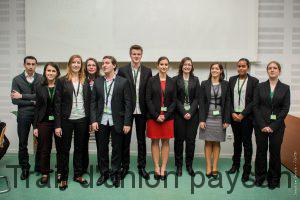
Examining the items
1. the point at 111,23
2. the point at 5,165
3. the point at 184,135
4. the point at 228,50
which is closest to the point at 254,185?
the point at 184,135

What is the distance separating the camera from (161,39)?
5.00 metres

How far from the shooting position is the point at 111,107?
3707 mm

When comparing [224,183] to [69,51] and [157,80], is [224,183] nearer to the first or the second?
[157,80]

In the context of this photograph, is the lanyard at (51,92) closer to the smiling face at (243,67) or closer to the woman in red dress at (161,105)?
the woman in red dress at (161,105)

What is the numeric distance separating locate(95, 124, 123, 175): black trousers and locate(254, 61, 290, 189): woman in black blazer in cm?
170

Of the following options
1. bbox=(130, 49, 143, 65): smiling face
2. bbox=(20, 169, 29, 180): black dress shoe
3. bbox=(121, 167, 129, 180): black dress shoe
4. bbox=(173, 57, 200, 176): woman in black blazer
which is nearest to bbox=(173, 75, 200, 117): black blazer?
bbox=(173, 57, 200, 176): woman in black blazer

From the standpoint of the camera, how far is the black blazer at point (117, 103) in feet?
12.1

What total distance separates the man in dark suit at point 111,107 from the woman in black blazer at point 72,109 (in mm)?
117

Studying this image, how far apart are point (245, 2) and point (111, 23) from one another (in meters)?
2.15

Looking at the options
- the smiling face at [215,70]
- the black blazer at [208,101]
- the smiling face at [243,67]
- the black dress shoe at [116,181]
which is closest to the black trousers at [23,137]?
the black dress shoe at [116,181]

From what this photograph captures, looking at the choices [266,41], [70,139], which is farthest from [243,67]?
[70,139]

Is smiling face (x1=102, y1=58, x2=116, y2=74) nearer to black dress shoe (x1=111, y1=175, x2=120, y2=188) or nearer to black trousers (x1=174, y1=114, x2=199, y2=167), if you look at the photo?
black trousers (x1=174, y1=114, x2=199, y2=167)

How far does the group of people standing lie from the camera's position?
12.1 feet

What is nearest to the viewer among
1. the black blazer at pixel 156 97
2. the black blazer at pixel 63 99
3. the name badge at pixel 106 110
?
the black blazer at pixel 63 99
